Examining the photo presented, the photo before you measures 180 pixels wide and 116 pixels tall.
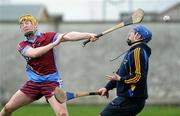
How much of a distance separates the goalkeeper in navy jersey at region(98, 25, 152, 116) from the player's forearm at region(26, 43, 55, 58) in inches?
44.3

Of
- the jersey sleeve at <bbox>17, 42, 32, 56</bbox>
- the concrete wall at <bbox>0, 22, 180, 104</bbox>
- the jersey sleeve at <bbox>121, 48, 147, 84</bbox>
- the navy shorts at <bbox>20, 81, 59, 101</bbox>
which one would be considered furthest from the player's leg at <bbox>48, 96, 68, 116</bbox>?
the concrete wall at <bbox>0, 22, 180, 104</bbox>

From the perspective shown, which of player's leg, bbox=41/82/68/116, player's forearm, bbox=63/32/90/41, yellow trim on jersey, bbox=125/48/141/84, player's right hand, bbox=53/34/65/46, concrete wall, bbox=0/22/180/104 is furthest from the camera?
concrete wall, bbox=0/22/180/104

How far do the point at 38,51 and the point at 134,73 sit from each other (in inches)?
65.2

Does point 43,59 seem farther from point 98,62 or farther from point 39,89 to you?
point 98,62

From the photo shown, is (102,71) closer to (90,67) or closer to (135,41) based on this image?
(90,67)

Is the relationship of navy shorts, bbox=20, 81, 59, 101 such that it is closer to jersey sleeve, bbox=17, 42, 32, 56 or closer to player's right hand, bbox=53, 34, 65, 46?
jersey sleeve, bbox=17, 42, 32, 56

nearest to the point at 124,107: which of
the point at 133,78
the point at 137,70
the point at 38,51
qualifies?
the point at 133,78

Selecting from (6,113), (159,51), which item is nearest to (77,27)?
(159,51)

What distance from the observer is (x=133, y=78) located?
10367 mm

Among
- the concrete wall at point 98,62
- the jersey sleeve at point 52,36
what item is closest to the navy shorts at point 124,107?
the jersey sleeve at point 52,36

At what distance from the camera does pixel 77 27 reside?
2761cm

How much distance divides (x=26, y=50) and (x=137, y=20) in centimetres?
190

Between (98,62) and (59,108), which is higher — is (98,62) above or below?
below

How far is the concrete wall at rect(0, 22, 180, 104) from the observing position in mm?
27016
